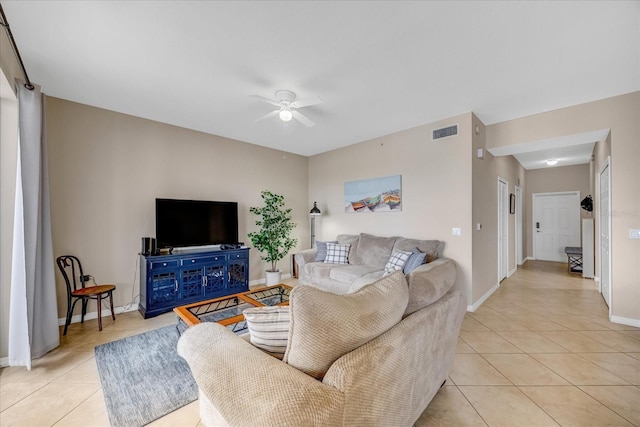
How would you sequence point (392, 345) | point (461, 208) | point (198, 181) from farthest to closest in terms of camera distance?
1. point (198, 181)
2. point (461, 208)
3. point (392, 345)

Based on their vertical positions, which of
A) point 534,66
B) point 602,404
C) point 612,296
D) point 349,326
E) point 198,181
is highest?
point 534,66

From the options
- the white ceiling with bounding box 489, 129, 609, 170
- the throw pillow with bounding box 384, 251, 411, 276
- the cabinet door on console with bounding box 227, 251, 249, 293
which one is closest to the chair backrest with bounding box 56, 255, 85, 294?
the cabinet door on console with bounding box 227, 251, 249, 293

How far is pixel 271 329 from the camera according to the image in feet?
4.15

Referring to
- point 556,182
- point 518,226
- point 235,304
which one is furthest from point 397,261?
point 556,182

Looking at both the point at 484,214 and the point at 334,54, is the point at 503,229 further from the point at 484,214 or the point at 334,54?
the point at 334,54

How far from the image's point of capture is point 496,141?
387 cm

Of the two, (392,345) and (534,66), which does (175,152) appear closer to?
(392,345)

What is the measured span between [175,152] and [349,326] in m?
3.99

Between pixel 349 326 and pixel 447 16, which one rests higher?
pixel 447 16

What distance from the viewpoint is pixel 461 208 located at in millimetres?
3541

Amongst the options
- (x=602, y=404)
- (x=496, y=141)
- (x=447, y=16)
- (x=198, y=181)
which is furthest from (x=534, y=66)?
(x=198, y=181)

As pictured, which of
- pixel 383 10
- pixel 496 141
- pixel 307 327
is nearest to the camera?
pixel 307 327

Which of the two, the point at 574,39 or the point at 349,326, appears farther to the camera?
the point at 574,39

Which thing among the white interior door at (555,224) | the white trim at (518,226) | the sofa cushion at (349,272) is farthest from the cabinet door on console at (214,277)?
the white interior door at (555,224)
